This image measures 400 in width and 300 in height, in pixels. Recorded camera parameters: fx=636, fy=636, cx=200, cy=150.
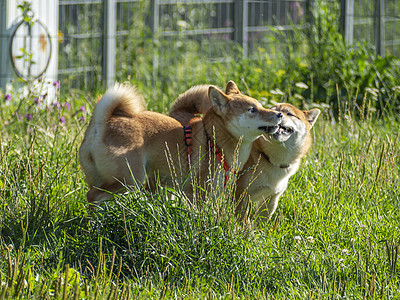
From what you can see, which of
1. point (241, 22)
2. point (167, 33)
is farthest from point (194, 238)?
point (241, 22)

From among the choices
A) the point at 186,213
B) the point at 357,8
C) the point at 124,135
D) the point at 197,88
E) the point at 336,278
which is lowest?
the point at 336,278

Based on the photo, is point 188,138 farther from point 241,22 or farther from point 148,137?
point 241,22

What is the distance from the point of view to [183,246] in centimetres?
350

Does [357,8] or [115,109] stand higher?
[357,8]

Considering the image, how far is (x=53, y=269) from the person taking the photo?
3320 mm

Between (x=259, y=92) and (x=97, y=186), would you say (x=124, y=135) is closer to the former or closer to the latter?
(x=97, y=186)

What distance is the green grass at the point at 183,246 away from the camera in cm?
321

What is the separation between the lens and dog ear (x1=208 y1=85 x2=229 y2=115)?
4.28 meters

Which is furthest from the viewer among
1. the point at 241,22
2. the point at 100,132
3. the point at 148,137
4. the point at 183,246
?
the point at 241,22

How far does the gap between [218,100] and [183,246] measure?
121 cm

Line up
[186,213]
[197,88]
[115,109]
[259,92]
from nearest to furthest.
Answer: [186,213] < [115,109] < [197,88] < [259,92]

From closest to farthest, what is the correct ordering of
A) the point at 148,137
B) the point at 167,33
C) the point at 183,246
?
1. the point at 183,246
2. the point at 148,137
3. the point at 167,33

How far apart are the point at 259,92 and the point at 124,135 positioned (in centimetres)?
381

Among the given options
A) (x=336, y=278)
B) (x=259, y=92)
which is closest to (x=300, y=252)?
(x=336, y=278)
